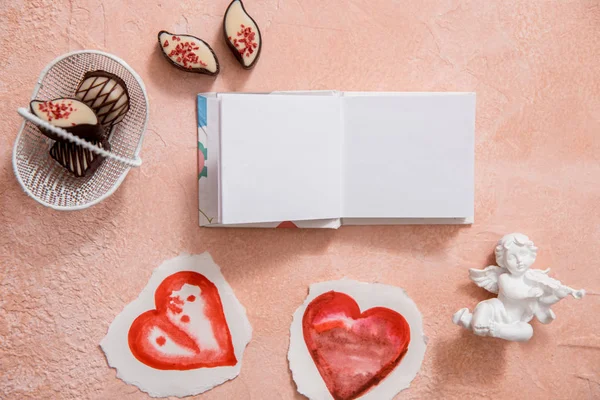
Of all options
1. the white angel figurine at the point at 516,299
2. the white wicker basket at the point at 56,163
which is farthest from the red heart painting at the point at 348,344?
the white wicker basket at the point at 56,163

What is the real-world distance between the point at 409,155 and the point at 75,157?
55cm

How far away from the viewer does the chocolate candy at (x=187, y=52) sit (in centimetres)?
83

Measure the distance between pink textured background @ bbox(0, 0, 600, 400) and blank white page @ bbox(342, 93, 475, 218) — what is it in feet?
0.17

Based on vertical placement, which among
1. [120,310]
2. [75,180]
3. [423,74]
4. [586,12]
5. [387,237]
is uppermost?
[586,12]

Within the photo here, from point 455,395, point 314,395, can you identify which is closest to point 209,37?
point 314,395

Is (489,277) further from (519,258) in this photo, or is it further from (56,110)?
(56,110)

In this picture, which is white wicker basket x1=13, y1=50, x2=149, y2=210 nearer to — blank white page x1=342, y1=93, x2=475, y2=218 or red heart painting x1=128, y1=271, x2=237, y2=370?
red heart painting x1=128, y1=271, x2=237, y2=370

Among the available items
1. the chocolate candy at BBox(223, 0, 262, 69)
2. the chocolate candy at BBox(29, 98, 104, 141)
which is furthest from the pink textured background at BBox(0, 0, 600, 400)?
the chocolate candy at BBox(29, 98, 104, 141)

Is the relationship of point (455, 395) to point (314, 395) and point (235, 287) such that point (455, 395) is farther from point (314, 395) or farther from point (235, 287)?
point (235, 287)

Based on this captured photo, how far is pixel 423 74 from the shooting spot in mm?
868

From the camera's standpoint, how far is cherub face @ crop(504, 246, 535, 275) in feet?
2.70

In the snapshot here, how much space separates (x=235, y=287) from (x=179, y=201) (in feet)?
0.61

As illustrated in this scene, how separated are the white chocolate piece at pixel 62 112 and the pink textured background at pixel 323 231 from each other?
0.15 metres

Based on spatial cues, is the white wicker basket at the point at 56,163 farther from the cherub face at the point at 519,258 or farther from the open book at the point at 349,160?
the cherub face at the point at 519,258
